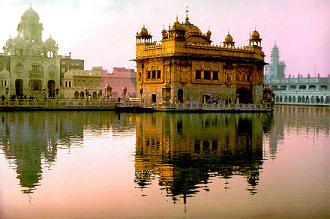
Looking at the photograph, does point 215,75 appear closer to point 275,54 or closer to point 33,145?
point 33,145

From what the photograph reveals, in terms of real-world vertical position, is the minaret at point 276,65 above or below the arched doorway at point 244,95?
above

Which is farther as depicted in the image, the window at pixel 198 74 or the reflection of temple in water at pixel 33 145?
the window at pixel 198 74

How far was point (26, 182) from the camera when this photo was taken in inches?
421

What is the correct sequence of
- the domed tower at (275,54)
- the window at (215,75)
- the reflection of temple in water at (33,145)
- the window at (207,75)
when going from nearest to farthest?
the reflection of temple in water at (33,145) → the window at (207,75) → the window at (215,75) → the domed tower at (275,54)

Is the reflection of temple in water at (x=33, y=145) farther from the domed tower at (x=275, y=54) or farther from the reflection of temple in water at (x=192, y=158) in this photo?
the domed tower at (x=275, y=54)

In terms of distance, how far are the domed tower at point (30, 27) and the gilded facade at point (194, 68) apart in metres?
23.2

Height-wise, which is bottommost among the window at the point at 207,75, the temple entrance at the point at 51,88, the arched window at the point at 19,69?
the temple entrance at the point at 51,88

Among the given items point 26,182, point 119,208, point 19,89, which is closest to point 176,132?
point 26,182

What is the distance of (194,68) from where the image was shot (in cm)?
4728

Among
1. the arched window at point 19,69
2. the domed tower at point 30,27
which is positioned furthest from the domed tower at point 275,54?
the arched window at point 19,69

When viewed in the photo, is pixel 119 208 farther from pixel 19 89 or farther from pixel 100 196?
pixel 19 89

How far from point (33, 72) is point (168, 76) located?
2706 centimetres

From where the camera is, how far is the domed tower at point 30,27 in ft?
226

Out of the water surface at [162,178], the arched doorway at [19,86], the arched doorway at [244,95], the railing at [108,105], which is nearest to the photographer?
the water surface at [162,178]
